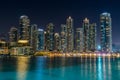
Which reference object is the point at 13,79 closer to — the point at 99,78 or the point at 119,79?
the point at 99,78

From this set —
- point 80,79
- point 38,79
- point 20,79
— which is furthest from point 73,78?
point 20,79

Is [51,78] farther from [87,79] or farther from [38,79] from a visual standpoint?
[87,79]

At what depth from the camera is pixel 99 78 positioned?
59.9m

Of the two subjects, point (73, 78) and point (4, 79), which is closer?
point (4, 79)

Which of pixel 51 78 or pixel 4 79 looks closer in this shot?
pixel 4 79

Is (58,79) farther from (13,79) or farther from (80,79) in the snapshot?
(13,79)

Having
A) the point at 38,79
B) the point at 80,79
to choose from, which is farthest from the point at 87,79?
the point at 38,79

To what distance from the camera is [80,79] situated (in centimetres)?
5794

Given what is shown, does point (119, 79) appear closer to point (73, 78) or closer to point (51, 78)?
point (73, 78)

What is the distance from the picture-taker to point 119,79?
59656 mm

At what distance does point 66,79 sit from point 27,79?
7857mm

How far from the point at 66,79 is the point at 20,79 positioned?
30.6 ft

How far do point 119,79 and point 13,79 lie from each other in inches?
863

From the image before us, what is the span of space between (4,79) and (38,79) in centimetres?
731
